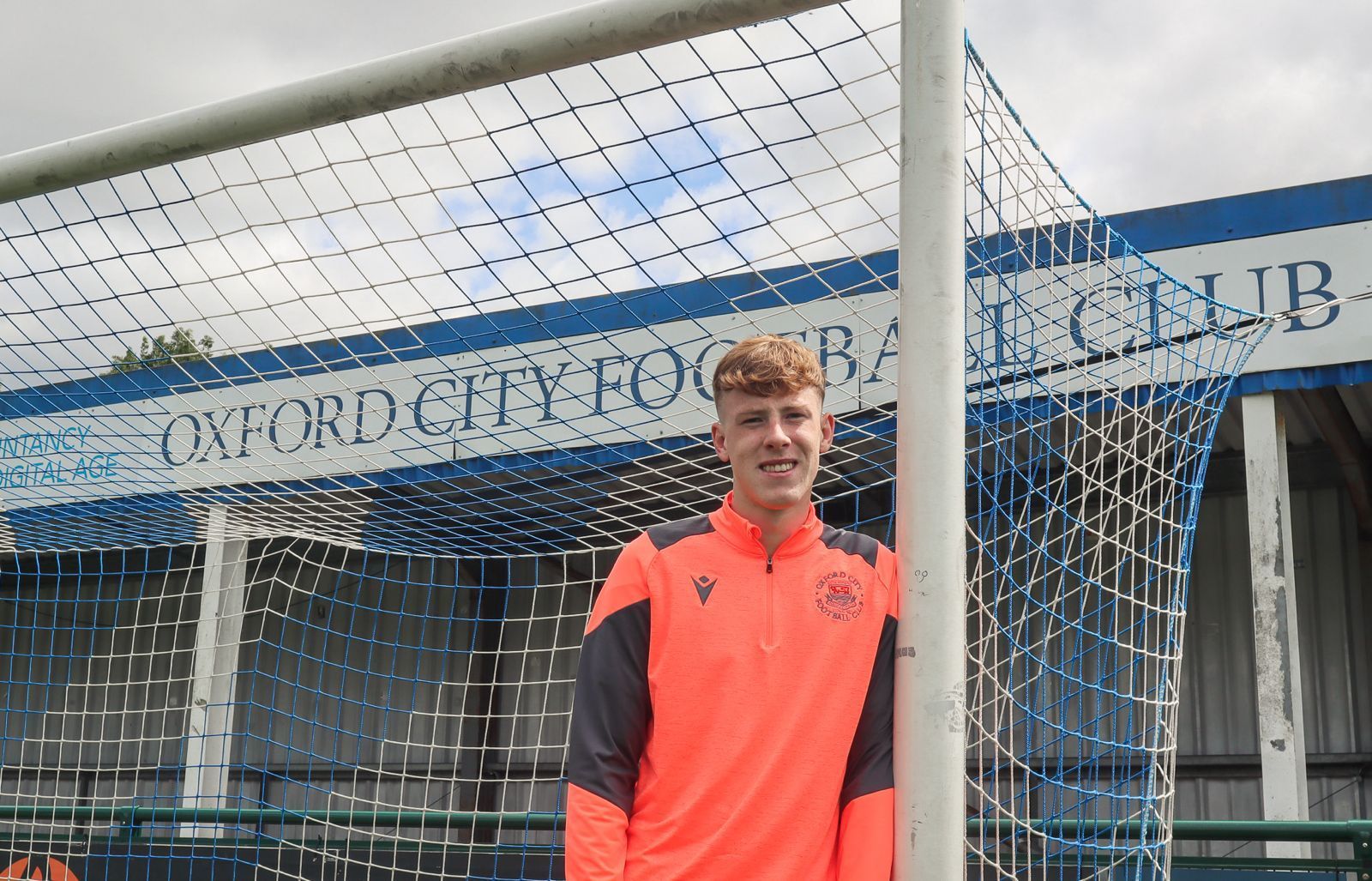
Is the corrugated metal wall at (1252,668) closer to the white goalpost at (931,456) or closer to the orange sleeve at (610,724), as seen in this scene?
the white goalpost at (931,456)

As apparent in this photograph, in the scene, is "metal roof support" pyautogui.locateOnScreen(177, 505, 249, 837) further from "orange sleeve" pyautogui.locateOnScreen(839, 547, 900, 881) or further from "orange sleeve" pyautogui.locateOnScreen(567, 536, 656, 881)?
"orange sleeve" pyautogui.locateOnScreen(839, 547, 900, 881)

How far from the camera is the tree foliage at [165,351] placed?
11.9ft

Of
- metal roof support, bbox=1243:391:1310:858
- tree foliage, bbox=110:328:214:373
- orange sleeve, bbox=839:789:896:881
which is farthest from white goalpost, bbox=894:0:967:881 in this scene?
metal roof support, bbox=1243:391:1310:858

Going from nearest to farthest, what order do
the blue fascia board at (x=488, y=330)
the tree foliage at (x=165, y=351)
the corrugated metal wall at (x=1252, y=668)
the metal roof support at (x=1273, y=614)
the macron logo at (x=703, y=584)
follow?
1. the macron logo at (x=703, y=584)
2. the blue fascia board at (x=488, y=330)
3. the tree foliage at (x=165, y=351)
4. the metal roof support at (x=1273, y=614)
5. the corrugated metal wall at (x=1252, y=668)

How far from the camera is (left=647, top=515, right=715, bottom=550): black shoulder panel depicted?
2.11 m

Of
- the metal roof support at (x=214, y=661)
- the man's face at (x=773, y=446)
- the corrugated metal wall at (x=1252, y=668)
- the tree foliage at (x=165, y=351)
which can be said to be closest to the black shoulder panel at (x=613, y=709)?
the man's face at (x=773, y=446)

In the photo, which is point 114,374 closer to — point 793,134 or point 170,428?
point 170,428

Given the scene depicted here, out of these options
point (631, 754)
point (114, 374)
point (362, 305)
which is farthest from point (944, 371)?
point (114, 374)

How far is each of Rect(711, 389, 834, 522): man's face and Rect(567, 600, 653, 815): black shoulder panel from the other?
268 millimetres

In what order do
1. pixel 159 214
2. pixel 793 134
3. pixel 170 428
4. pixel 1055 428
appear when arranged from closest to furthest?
pixel 793 134, pixel 159 214, pixel 170 428, pixel 1055 428

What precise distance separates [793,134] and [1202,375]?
188 centimetres

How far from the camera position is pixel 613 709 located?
77.9 inches

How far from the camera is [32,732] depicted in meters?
13.0

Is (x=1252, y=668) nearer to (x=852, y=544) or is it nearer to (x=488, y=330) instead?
(x=488, y=330)
